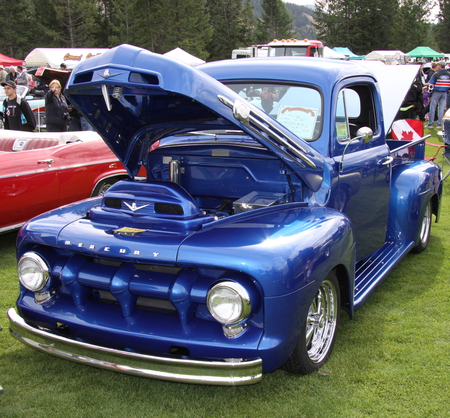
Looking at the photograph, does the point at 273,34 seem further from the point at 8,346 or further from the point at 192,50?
the point at 8,346

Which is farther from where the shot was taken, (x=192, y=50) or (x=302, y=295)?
(x=192, y=50)

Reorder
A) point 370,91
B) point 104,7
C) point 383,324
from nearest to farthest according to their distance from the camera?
point 383,324
point 370,91
point 104,7

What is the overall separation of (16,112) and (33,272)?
6.96 m

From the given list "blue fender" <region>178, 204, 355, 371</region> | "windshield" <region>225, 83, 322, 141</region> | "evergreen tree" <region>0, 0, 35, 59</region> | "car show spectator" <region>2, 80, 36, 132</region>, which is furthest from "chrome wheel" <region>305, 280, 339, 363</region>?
"evergreen tree" <region>0, 0, 35, 59</region>

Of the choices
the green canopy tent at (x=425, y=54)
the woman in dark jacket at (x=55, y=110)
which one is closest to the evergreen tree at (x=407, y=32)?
the green canopy tent at (x=425, y=54)

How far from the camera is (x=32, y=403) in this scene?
292 centimetres

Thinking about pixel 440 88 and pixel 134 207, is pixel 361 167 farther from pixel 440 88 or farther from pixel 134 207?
pixel 440 88

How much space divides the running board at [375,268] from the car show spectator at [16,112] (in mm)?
6991

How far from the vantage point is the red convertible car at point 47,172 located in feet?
18.0

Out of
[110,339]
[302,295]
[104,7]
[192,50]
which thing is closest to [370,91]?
[302,295]

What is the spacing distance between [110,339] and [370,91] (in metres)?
3.01

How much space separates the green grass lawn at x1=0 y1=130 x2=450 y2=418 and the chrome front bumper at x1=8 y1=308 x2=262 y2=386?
0.36 m

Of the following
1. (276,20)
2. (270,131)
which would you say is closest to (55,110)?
(270,131)

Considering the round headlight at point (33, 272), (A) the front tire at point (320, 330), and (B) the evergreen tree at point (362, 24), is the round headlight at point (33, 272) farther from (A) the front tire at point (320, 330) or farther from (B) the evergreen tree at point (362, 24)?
(B) the evergreen tree at point (362, 24)
